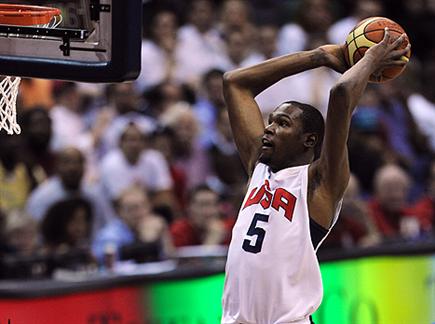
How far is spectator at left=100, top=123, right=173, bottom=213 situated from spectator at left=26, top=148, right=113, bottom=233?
0.46 m

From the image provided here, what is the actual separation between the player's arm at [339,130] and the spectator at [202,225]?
372 cm

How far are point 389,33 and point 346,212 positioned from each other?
3.96 meters

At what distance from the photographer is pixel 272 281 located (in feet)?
17.7

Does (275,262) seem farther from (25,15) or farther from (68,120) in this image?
(68,120)

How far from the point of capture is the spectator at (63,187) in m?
8.97

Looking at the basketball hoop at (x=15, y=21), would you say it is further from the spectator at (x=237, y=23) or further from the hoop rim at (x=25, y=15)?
the spectator at (x=237, y=23)

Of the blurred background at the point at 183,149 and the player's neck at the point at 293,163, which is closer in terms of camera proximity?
the player's neck at the point at 293,163

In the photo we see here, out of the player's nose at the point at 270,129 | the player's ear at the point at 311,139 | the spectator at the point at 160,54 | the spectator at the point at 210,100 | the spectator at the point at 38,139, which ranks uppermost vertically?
the spectator at the point at 160,54

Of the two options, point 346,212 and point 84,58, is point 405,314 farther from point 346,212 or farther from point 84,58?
point 84,58

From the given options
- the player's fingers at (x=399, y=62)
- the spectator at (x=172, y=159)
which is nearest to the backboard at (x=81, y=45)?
the player's fingers at (x=399, y=62)

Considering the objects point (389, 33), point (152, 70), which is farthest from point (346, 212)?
point (389, 33)

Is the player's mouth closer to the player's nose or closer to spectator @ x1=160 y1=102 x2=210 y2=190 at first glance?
the player's nose

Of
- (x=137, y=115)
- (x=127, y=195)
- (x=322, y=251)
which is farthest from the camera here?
(x=137, y=115)

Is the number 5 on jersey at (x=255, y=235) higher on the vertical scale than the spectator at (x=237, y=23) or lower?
lower
